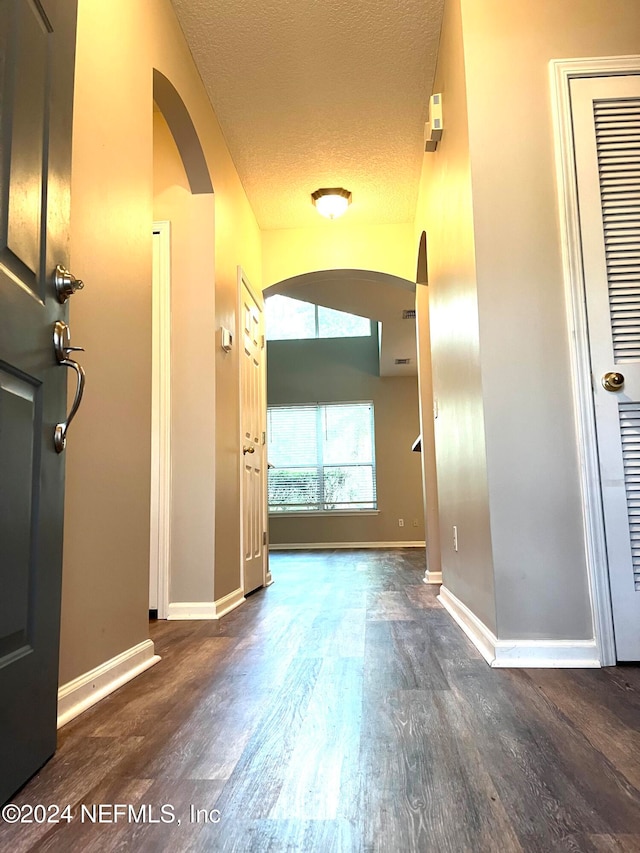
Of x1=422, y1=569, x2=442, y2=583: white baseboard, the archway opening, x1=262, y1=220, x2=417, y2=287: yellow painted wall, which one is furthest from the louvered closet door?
the archway opening

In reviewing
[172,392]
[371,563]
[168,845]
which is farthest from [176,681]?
[371,563]

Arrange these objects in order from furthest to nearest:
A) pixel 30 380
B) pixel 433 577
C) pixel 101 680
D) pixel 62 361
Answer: pixel 433 577 → pixel 101 680 → pixel 62 361 → pixel 30 380

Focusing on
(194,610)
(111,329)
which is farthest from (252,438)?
(111,329)

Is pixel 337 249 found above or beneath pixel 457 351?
above

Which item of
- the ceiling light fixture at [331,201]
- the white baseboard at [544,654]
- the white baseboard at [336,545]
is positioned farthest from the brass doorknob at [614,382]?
the white baseboard at [336,545]

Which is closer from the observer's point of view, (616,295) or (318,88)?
(616,295)

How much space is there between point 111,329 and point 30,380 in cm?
72

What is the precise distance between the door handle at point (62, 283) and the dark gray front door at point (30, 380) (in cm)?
2

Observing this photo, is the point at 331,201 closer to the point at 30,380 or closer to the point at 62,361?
the point at 62,361

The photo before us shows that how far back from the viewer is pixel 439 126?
283 cm

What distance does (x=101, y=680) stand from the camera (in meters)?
1.70

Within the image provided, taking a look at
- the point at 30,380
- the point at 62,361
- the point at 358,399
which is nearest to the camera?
the point at 30,380

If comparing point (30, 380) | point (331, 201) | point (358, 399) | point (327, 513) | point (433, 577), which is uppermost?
point (331, 201)

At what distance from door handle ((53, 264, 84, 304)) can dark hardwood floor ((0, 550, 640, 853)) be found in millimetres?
964
